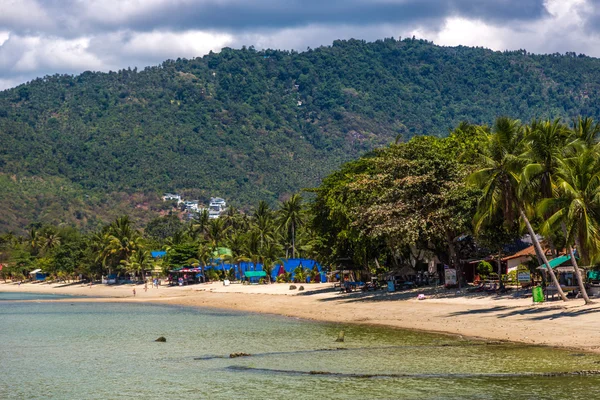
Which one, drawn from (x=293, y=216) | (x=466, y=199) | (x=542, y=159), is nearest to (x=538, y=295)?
(x=542, y=159)

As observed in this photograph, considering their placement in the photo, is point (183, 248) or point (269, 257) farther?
point (183, 248)

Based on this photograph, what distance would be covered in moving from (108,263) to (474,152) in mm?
78342

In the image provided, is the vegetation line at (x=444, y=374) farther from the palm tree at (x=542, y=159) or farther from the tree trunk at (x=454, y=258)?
the tree trunk at (x=454, y=258)

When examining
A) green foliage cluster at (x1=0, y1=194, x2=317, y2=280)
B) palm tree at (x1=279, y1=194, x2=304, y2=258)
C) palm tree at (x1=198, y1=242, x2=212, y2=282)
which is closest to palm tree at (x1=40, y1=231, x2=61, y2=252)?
green foliage cluster at (x1=0, y1=194, x2=317, y2=280)

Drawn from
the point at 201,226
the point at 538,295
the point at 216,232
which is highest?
the point at 201,226

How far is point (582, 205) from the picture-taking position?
34906mm

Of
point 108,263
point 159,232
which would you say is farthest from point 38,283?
point 159,232

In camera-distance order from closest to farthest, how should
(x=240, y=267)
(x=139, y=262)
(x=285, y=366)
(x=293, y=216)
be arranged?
(x=285, y=366) → (x=240, y=267) → (x=293, y=216) → (x=139, y=262)

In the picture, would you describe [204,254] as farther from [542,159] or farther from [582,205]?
[582,205]

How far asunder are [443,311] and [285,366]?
16.7 metres

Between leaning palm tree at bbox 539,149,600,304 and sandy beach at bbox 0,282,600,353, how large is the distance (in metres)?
3.18

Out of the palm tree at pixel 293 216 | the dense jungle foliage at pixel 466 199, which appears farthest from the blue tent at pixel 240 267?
the dense jungle foliage at pixel 466 199

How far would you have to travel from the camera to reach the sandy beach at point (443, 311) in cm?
3309

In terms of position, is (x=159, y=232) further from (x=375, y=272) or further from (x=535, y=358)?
(x=535, y=358)
